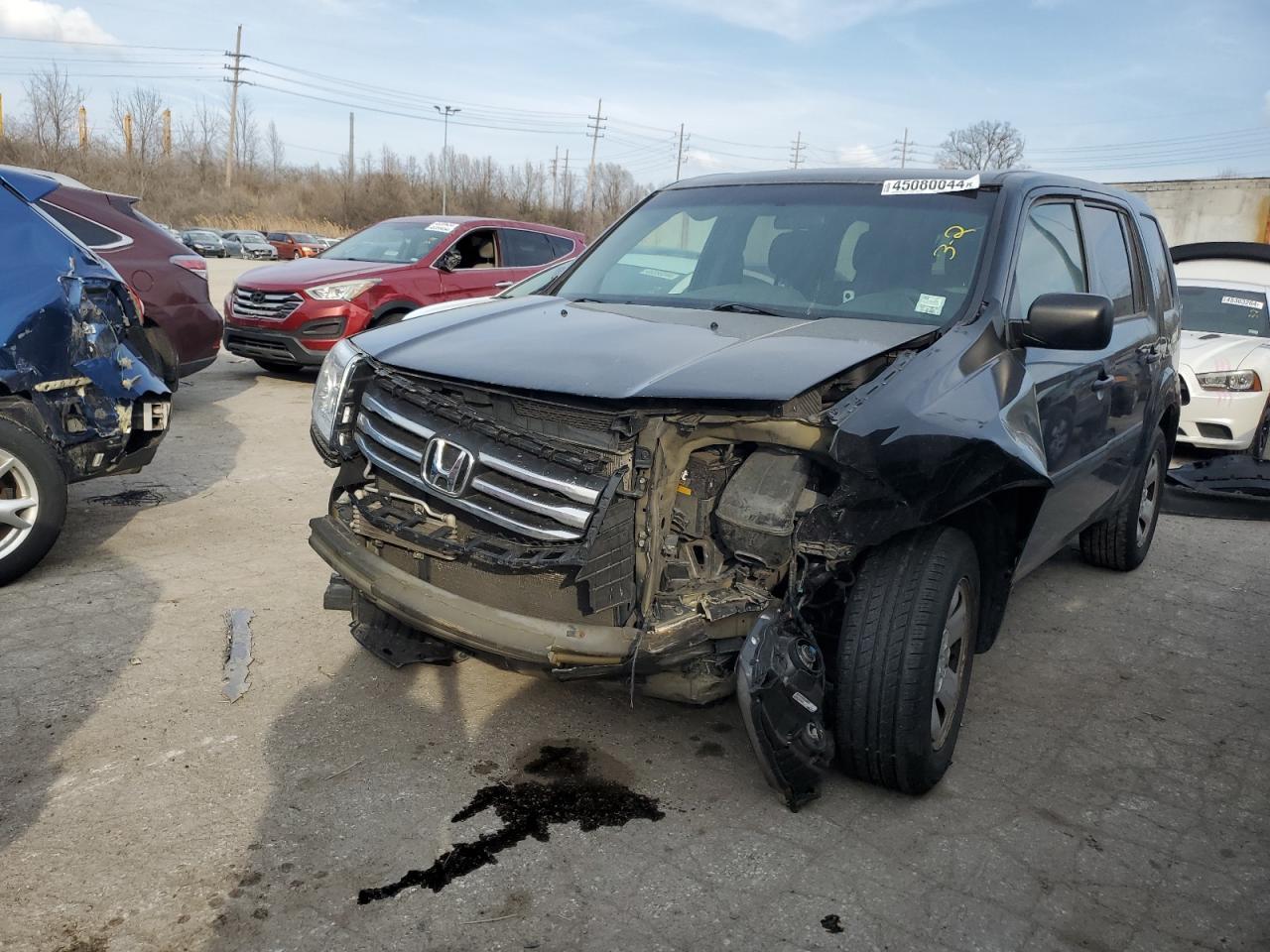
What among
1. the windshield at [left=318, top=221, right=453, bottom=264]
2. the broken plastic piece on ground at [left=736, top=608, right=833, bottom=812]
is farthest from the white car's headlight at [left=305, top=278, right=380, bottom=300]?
the broken plastic piece on ground at [left=736, top=608, right=833, bottom=812]

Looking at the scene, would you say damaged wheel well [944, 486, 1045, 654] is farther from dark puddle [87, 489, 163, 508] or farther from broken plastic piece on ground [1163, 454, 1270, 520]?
dark puddle [87, 489, 163, 508]

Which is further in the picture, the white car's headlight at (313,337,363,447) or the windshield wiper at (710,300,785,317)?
the windshield wiper at (710,300,785,317)

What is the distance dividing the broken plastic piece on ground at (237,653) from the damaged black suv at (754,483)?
1.54 ft

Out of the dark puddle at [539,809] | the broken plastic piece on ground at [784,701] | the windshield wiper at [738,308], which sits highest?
the windshield wiper at [738,308]

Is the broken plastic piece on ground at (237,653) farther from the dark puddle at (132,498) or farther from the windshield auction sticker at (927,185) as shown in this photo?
the windshield auction sticker at (927,185)

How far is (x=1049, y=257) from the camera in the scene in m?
3.95

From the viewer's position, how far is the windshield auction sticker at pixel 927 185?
3859 millimetres

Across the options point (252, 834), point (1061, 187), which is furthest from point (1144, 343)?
point (252, 834)

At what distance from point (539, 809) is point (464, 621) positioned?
1.90ft

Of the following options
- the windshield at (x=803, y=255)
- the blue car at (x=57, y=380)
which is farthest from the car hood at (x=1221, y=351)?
the blue car at (x=57, y=380)

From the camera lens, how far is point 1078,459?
3805 millimetres

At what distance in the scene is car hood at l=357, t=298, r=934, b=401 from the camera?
2.77 meters

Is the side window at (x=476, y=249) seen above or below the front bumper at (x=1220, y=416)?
above

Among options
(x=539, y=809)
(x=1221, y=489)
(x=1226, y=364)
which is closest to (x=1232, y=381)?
(x=1226, y=364)
